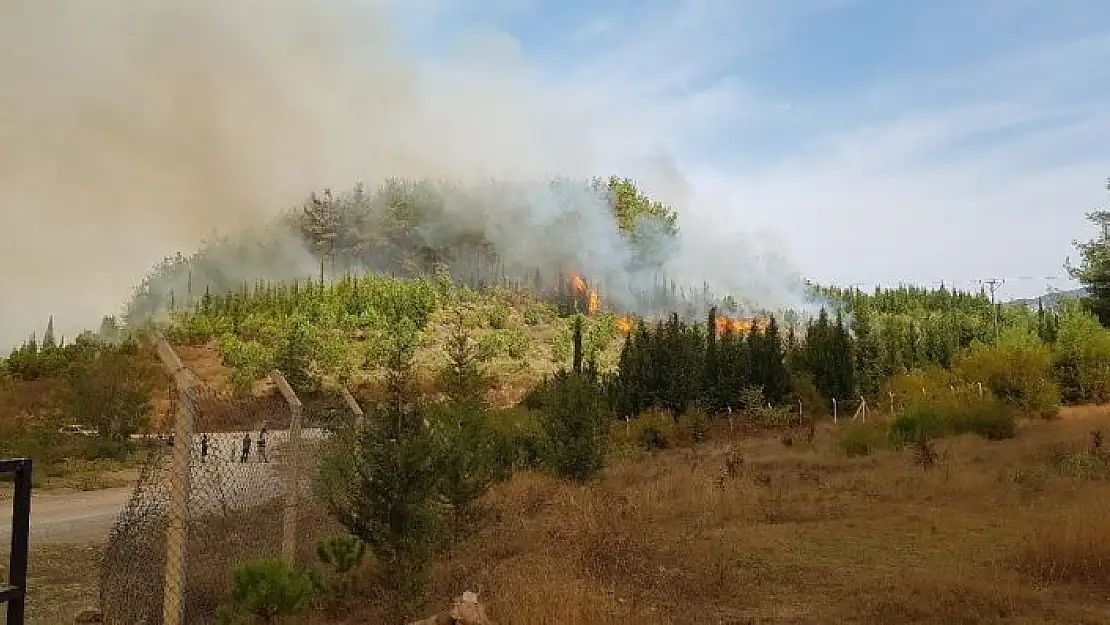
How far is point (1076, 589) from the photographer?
771cm

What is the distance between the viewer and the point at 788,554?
32.3 feet

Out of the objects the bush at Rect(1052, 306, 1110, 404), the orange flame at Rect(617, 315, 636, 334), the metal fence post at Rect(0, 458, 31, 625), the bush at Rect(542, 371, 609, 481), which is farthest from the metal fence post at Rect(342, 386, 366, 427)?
the orange flame at Rect(617, 315, 636, 334)

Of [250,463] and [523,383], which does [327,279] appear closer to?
[523,383]

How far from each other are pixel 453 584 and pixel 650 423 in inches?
1329

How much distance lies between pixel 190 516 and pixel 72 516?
12097 mm

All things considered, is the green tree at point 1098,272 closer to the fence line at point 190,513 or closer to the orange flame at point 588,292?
the fence line at point 190,513

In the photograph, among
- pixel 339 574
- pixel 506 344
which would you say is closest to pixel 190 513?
pixel 339 574

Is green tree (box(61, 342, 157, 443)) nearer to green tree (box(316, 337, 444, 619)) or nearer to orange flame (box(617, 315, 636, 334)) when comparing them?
green tree (box(316, 337, 444, 619))

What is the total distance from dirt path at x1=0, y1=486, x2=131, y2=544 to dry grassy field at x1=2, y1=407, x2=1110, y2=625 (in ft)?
4.79

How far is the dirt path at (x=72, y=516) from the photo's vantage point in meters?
13.4

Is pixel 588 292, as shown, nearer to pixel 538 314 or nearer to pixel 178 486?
pixel 538 314

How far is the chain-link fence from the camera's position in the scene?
5.31 meters

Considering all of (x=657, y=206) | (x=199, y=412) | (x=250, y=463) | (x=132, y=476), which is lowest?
(x=132, y=476)

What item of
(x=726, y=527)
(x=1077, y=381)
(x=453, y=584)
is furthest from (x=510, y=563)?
(x=1077, y=381)
